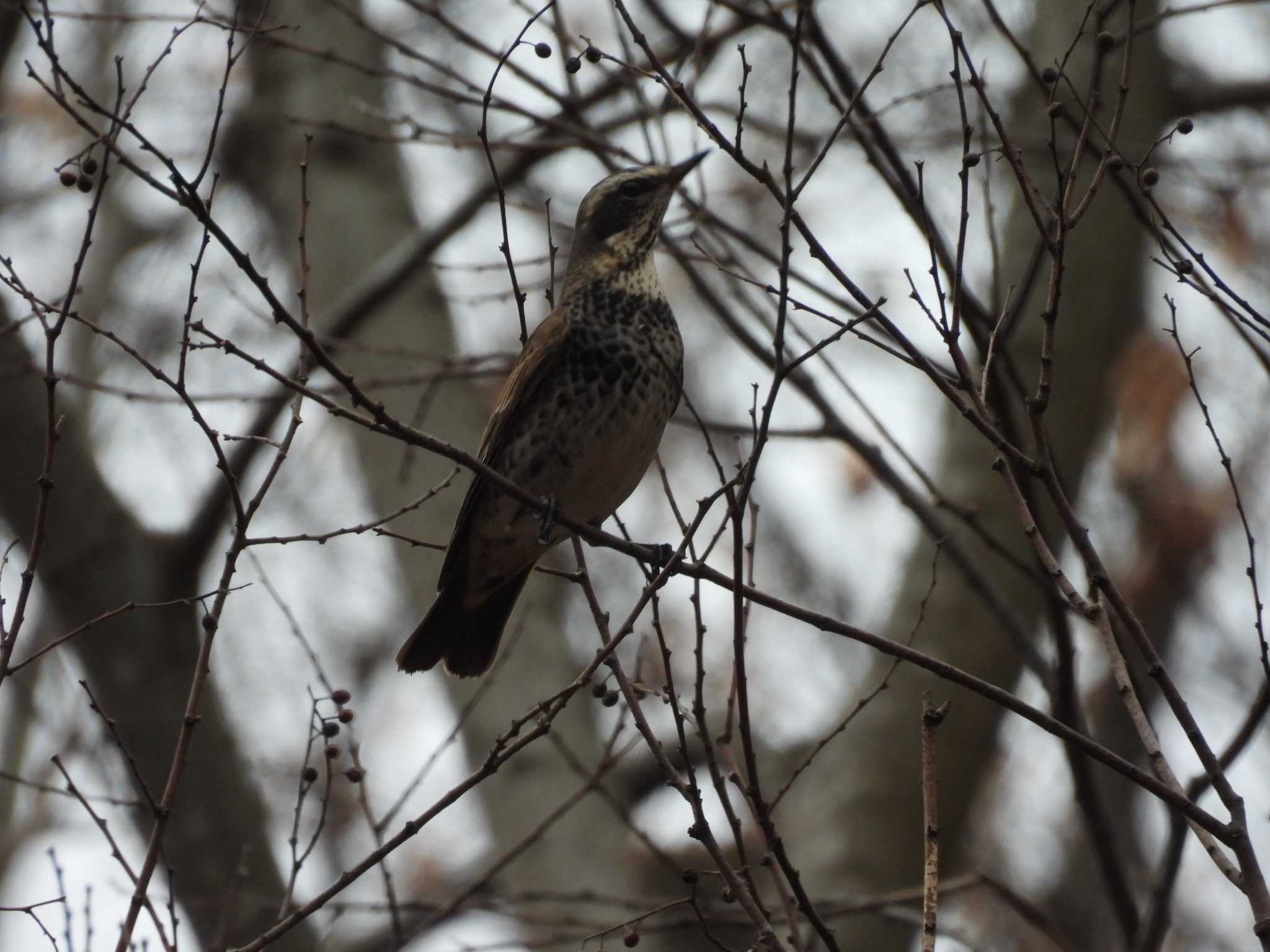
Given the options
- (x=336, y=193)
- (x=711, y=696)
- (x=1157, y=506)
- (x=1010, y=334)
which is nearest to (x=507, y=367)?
(x=1010, y=334)

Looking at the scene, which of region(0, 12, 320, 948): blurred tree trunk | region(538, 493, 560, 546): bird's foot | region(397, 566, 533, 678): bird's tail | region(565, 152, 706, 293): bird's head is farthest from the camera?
region(0, 12, 320, 948): blurred tree trunk

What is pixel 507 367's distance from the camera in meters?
6.36

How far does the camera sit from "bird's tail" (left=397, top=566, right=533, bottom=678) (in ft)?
16.6

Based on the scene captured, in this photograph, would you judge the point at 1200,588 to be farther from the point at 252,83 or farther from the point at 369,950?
the point at 252,83

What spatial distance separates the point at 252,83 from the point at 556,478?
565 cm

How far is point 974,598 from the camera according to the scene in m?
6.24

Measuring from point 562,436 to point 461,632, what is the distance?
834 mm

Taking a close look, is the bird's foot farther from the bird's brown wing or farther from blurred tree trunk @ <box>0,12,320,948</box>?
blurred tree trunk @ <box>0,12,320,948</box>

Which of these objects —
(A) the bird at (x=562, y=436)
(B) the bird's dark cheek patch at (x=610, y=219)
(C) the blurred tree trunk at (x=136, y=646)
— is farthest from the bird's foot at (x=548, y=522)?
(C) the blurred tree trunk at (x=136, y=646)

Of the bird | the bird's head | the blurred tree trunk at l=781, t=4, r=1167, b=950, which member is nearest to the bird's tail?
the bird

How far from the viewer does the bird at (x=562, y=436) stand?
480cm

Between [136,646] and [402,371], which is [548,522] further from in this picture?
[402,371]

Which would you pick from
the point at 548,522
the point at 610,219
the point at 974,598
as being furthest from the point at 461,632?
the point at 974,598

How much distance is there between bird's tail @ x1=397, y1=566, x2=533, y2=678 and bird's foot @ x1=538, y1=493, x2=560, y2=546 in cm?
32
